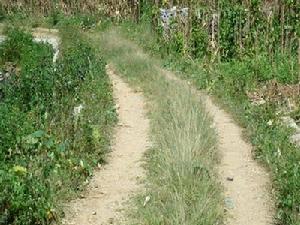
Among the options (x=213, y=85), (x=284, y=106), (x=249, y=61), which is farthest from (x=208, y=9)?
(x=284, y=106)

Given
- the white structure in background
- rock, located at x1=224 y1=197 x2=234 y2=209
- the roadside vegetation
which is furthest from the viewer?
the white structure in background

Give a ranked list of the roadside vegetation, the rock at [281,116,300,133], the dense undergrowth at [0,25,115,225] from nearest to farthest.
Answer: the dense undergrowth at [0,25,115,225], the roadside vegetation, the rock at [281,116,300,133]

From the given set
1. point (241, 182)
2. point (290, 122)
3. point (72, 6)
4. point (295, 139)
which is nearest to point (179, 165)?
point (241, 182)

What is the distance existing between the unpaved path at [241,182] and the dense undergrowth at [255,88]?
4.5 inches

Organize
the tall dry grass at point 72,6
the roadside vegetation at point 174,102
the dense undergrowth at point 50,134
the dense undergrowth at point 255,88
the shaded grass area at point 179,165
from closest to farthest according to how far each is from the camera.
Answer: the shaded grass area at point 179,165
the dense undergrowth at point 50,134
the roadside vegetation at point 174,102
the dense undergrowth at point 255,88
the tall dry grass at point 72,6

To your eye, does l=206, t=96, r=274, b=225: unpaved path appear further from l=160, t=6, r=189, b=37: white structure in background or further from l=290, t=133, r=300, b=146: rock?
l=160, t=6, r=189, b=37: white structure in background

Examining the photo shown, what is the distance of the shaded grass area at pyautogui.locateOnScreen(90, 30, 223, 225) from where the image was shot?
17.5 ft

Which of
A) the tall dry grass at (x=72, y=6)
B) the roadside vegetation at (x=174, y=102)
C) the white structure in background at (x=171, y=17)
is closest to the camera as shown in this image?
the roadside vegetation at (x=174, y=102)

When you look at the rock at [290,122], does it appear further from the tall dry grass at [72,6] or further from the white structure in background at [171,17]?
the tall dry grass at [72,6]

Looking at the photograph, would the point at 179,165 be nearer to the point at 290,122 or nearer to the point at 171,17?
the point at 290,122

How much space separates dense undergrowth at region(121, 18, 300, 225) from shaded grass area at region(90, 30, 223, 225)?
626 mm

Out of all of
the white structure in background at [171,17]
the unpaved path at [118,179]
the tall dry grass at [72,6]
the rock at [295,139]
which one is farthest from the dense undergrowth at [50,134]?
the tall dry grass at [72,6]

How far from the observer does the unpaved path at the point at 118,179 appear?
5.71 metres

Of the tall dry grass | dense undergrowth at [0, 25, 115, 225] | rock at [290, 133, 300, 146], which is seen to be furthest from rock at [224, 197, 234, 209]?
the tall dry grass
